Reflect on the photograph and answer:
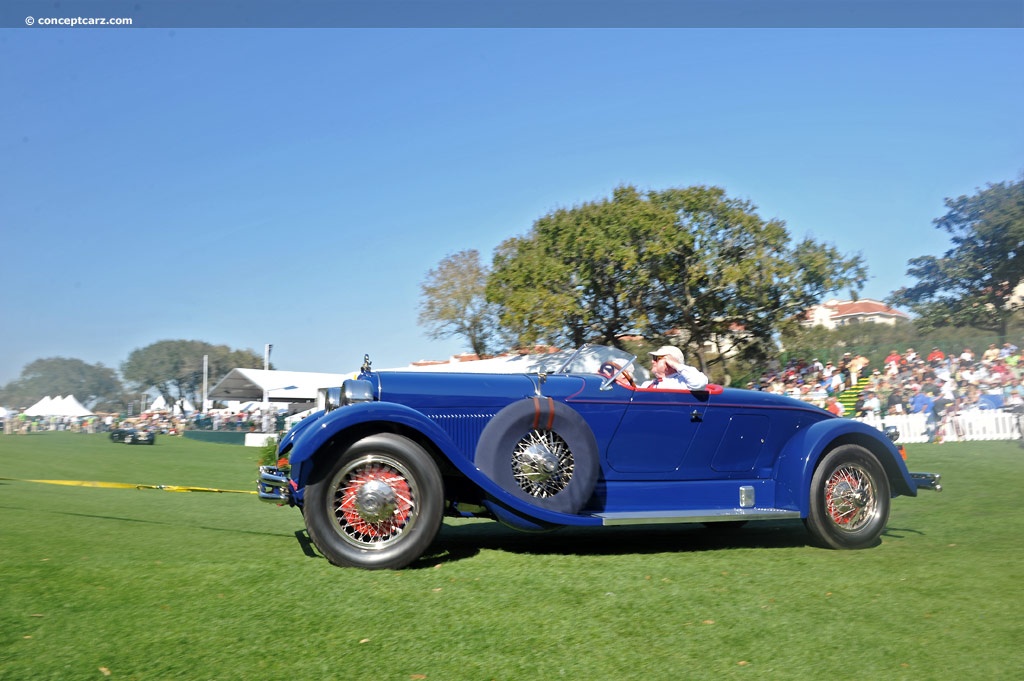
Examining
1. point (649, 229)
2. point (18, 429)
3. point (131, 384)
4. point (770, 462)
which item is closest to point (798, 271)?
point (649, 229)

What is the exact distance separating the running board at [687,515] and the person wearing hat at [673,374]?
1.01 meters

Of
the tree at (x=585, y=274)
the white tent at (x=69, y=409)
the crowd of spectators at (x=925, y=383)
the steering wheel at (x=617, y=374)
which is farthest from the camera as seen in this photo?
the white tent at (x=69, y=409)

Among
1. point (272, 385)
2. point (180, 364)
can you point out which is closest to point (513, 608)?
point (272, 385)

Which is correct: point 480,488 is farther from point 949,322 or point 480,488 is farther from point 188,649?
point 949,322

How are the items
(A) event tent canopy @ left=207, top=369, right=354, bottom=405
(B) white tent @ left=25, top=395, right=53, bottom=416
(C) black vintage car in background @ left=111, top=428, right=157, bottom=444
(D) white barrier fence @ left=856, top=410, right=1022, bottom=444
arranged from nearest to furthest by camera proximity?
(D) white barrier fence @ left=856, top=410, right=1022, bottom=444 < (C) black vintage car in background @ left=111, top=428, right=157, bottom=444 < (A) event tent canopy @ left=207, top=369, right=354, bottom=405 < (B) white tent @ left=25, top=395, right=53, bottom=416

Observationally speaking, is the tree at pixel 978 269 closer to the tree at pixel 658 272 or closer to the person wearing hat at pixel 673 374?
the tree at pixel 658 272

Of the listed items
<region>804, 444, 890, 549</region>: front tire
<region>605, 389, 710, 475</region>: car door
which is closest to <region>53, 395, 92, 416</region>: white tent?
<region>605, 389, 710, 475</region>: car door

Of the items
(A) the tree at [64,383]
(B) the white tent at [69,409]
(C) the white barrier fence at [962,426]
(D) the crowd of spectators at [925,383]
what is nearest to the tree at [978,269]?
(D) the crowd of spectators at [925,383]

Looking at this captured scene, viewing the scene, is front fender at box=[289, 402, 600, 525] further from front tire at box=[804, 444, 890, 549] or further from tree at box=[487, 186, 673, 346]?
tree at box=[487, 186, 673, 346]

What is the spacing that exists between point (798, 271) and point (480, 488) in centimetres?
3153

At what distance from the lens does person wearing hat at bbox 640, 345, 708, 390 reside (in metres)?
6.48

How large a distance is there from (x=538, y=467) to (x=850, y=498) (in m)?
2.69

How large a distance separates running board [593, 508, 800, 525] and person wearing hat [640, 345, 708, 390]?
1.01 m

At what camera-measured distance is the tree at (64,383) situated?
112750 millimetres
